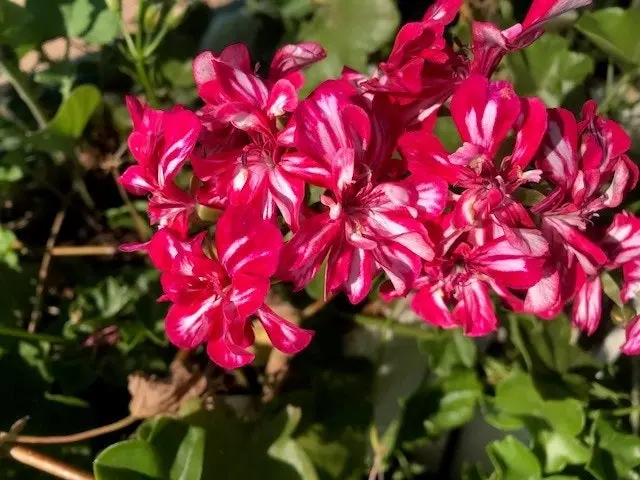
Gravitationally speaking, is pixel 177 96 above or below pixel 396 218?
below

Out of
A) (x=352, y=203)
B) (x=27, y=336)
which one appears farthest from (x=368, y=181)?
(x=27, y=336)

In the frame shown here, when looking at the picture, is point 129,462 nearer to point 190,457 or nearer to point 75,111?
point 190,457

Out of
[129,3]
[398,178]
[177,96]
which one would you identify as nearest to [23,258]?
[177,96]

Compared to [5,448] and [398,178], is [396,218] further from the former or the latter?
[5,448]

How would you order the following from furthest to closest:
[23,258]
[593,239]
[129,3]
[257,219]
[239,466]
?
[129,3]
[23,258]
[239,466]
[593,239]
[257,219]

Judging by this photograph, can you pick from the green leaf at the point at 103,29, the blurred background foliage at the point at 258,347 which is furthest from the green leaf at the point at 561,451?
the green leaf at the point at 103,29

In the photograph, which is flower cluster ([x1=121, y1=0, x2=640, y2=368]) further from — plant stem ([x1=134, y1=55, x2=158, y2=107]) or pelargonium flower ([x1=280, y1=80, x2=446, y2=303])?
plant stem ([x1=134, y1=55, x2=158, y2=107])

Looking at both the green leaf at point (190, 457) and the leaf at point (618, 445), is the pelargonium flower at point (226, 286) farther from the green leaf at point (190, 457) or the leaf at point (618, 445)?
the leaf at point (618, 445)
